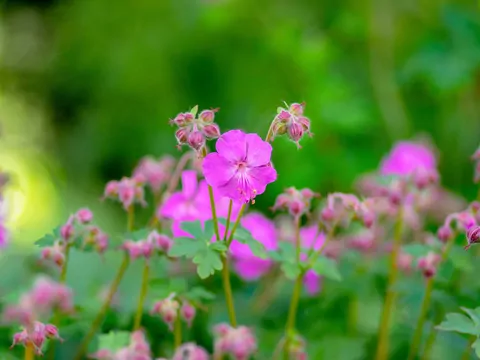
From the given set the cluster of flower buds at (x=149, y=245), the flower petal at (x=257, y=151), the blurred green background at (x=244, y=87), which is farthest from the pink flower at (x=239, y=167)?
the blurred green background at (x=244, y=87)

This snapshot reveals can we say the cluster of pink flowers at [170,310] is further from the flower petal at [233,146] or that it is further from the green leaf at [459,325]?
the green leaf at [459,325]

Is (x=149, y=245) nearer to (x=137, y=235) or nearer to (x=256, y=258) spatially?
(x=137, y=235)

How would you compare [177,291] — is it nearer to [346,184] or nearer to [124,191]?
[124,191]

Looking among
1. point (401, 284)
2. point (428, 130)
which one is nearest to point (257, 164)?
point (401, 284)

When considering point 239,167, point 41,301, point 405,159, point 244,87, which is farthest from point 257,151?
point 244,87

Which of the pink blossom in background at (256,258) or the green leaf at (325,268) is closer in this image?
the green leaf at (325,268)

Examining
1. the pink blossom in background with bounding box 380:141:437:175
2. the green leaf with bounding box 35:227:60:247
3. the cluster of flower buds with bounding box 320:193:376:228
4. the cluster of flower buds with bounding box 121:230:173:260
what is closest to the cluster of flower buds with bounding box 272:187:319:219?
the cluster of flower buds with bounding box 320:193:376:228
